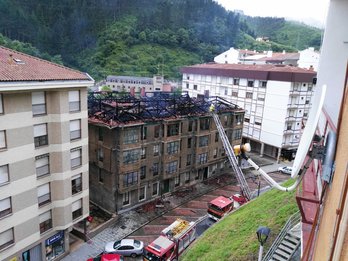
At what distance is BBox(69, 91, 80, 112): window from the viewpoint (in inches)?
966

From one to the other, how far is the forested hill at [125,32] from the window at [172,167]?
80425 millimetres

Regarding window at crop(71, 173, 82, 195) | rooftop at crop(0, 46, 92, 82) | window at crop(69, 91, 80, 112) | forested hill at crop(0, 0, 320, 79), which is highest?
forested hill at crop(0, 0, 320, 79)

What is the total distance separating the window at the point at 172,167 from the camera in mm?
38956

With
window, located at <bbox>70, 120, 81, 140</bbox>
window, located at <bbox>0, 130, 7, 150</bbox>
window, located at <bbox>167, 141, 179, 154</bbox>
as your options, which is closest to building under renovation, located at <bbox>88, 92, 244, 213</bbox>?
window, located at <bbox>167, 141, 179, 154</bbox>

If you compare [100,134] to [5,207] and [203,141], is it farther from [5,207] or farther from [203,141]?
[203,141]

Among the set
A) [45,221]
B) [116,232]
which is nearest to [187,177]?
[116,232]

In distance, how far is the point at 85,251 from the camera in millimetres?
27984

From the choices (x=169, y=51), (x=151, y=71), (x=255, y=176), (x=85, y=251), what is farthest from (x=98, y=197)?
(x=169, y=51)

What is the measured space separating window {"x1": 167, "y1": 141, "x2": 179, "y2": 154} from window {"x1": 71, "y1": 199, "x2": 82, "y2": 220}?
559 inches

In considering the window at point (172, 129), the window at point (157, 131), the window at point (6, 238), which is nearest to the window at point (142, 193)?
the window at point (157, 131)

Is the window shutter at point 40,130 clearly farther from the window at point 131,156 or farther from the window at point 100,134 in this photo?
the window at point 131,156

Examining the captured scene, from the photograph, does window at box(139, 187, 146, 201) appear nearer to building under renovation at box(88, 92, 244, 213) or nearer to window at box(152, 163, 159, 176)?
building under renovation at box(88, 92, 244, 213)

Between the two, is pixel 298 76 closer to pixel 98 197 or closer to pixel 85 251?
pixel 98 197

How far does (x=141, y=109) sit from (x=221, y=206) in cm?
1498
